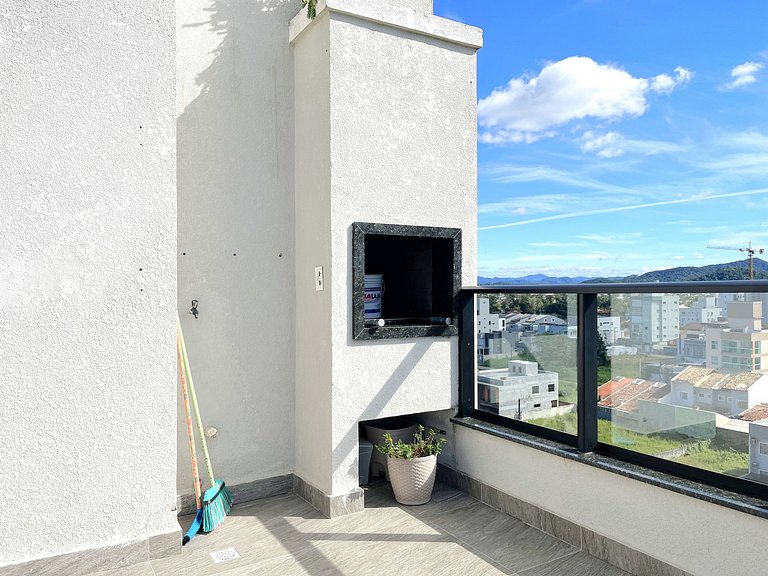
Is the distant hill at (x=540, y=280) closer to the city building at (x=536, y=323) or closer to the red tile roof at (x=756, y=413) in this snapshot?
A: the city building at (x=536, y=323)

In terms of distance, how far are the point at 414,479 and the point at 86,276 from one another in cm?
191

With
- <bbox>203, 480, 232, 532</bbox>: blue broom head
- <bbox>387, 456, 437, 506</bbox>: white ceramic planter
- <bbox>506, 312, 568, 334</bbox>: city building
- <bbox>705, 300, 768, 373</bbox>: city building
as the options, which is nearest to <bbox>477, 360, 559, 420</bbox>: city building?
<bbox>506, 312, 568, 334</bbox>: city building

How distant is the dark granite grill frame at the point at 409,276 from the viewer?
10.3 feet

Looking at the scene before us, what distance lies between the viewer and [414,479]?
3186 millimetres

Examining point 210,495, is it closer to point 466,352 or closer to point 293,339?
point 293,339

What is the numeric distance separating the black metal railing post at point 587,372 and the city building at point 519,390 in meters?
0.22

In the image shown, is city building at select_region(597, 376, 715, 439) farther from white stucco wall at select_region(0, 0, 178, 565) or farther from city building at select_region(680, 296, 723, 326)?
white stucco wall at select_region(0, 0, 178, 565)

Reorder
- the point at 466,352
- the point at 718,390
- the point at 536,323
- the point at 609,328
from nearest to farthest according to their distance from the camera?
the point at 718,390, the point at 609,328, the point at 536,323, the point at 466,352

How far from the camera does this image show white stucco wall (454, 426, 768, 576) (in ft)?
6.80

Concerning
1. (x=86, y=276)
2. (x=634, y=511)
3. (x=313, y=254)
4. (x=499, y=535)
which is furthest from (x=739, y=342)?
(x=86, y=276)

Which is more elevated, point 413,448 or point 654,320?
point 654,320

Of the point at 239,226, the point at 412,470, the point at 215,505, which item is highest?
the point at 239,226

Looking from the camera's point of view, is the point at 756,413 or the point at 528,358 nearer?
the point at 756,413

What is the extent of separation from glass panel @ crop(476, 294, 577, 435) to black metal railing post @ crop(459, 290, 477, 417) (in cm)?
Result: 4
